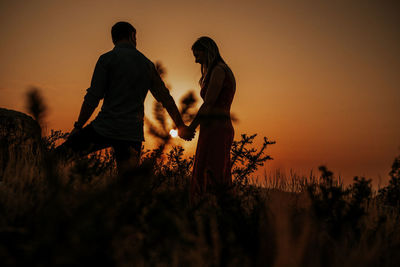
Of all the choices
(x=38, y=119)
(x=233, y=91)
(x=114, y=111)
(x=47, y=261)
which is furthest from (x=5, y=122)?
(x=38, y=119)

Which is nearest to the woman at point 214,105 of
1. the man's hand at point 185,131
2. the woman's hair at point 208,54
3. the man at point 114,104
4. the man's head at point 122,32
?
the woman's hair at point 208,54

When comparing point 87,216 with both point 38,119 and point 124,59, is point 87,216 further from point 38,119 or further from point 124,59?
point 124,59

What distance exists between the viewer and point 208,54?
432 cm

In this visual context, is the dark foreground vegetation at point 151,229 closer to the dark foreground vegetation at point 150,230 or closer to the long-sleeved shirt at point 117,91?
the dark foreground vegetation at point 150,230

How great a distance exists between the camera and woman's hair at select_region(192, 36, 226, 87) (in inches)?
170

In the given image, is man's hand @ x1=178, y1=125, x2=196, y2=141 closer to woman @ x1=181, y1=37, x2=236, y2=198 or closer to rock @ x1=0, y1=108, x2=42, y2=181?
woman @ x1=181, y1=37, x2=236, y2=198

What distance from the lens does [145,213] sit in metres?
2.17

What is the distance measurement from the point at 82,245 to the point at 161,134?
921 millimetres

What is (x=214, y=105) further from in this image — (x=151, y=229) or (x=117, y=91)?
(x=151, y=229)

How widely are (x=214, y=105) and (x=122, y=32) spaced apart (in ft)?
4.66

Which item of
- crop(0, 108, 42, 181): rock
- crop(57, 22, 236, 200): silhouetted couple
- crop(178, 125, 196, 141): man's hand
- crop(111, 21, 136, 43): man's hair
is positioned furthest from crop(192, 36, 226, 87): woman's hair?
crop(0, 108, 42, 181): rock

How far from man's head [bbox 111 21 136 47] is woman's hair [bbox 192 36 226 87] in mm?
853

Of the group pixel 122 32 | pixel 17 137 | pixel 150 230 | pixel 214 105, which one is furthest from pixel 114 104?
pixel 17 137

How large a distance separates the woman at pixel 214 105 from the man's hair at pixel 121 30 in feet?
2.77
